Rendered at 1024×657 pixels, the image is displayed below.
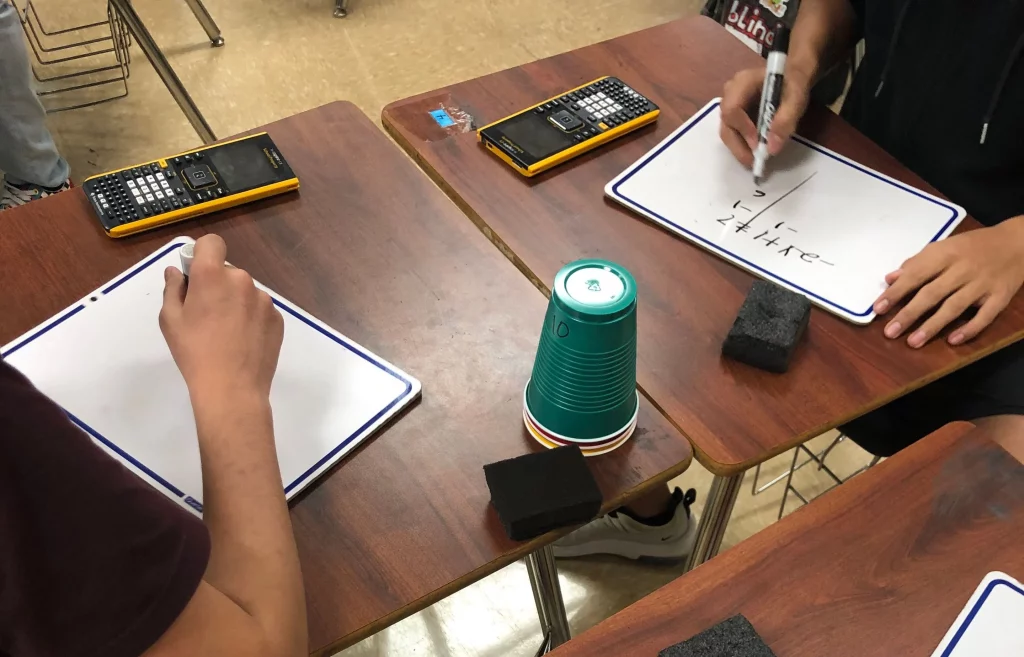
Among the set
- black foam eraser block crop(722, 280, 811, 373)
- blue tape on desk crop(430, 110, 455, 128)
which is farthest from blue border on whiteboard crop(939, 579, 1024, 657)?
blue tape on desk crop(430, 110, 455, 128)

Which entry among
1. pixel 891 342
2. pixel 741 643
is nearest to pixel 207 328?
pixel 741 643

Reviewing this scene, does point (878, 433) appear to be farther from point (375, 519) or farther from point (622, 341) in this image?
point (375, 519)

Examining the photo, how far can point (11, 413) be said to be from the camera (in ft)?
1.50

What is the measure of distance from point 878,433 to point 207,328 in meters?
0.83

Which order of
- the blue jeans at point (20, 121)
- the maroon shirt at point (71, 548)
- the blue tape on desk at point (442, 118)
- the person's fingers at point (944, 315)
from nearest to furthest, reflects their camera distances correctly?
the maroon shirt at point (71, 548), the person's fingers at point (944, 315), the blue tape on desk at point (442, 118), the blue jeans at point (20, 121)

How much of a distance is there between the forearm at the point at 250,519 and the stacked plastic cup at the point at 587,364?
0.22 meters

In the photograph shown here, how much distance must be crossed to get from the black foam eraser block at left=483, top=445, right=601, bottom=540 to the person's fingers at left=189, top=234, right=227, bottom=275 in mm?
299

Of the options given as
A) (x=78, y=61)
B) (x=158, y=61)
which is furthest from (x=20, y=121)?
(x=78, y=61)

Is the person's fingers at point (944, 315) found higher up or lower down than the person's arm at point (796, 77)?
lower down

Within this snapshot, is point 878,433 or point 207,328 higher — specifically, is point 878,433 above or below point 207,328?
below

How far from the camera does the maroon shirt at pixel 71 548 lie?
1.45 feet

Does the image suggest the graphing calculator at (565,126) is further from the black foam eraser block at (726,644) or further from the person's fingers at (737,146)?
the black foam eraser block at (726,644)

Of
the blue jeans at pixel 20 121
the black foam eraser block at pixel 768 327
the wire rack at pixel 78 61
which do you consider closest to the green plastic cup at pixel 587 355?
the black foam eraser block at pixel 768 327

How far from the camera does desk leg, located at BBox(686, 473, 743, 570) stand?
83cm
